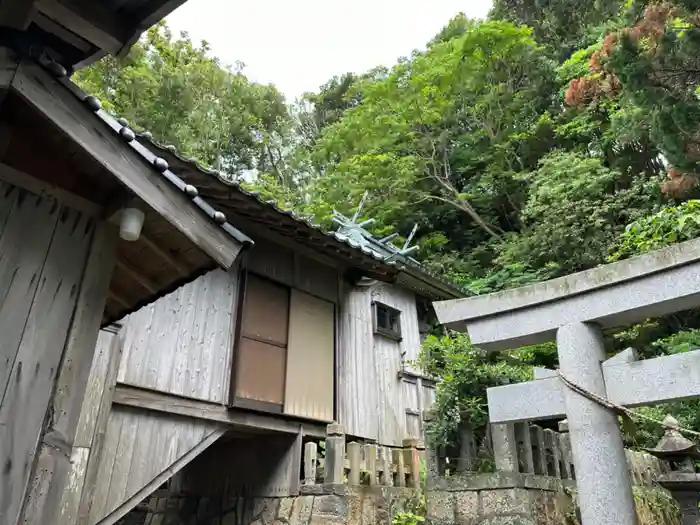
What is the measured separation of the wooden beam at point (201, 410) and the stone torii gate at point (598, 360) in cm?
421

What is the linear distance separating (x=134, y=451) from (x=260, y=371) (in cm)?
225

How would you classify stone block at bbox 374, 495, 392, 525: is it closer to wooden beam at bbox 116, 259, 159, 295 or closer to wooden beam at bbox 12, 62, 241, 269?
wooden beam at bbox 116, 259, 159, 295

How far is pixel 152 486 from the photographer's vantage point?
6.30m

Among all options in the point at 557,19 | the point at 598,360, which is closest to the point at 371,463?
the point at 598,360

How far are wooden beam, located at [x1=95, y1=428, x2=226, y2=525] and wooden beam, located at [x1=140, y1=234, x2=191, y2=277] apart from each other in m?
3.80

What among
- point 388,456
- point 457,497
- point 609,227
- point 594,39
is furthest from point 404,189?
point 457,497

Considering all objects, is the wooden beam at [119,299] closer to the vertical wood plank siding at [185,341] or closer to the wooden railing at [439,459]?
Result: the vertical wood plank siding at [185,341]

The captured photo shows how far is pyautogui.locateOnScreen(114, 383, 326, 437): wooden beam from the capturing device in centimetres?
632

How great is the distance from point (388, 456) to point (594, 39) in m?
18.3

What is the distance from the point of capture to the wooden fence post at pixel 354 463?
7273mm

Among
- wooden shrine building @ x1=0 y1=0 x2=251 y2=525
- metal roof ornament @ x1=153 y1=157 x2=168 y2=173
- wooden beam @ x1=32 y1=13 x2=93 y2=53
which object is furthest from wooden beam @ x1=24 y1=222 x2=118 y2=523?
wooden beam @ x1=32 y1=13 x2=93 y2=53

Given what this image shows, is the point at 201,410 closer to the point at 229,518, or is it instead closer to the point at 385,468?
the point at 229,518

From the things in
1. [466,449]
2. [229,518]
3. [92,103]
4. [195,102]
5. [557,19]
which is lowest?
[229,518]

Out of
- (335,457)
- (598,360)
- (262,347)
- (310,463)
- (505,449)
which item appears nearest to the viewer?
(598,360)
